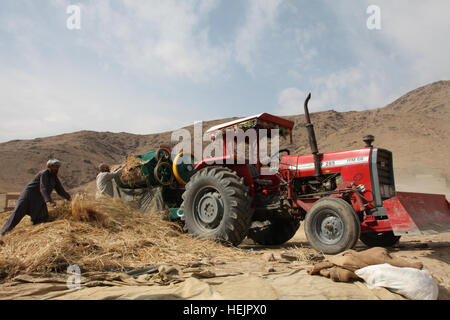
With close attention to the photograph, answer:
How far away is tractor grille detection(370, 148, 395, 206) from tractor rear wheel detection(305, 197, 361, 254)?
0.66 meters

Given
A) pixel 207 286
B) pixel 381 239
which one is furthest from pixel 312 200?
pixel 207 286

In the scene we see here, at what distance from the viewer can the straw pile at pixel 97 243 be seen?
11.2 ft

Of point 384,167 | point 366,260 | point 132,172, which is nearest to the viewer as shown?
point 366,260

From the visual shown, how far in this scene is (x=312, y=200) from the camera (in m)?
5.39

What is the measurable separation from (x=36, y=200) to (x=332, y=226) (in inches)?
169

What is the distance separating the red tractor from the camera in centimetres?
472

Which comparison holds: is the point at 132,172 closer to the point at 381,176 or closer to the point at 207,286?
the point at 381,176

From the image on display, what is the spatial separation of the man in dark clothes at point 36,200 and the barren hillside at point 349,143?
1677 centimetres

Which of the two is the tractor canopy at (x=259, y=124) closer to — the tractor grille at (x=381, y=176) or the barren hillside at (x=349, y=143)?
the tractor grille at (x=381, y=176)

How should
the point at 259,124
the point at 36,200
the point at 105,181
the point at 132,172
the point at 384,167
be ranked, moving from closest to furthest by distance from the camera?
1. the point at 36,200
2. the point at 384,167
3. the point at 259,124
4. the point at 105,181
5. the point at 132,172

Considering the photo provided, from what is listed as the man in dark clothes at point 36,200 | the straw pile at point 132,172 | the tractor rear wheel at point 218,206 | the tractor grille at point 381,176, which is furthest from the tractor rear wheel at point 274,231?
the man in dark clothes at point 36,200

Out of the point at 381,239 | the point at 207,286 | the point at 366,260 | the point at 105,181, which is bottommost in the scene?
the point at 381,239

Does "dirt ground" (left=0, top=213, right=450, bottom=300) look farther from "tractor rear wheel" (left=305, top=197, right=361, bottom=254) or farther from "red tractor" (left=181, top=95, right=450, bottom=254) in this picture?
"red tractor" (left=181, top=95, right=450, bottom=254)
